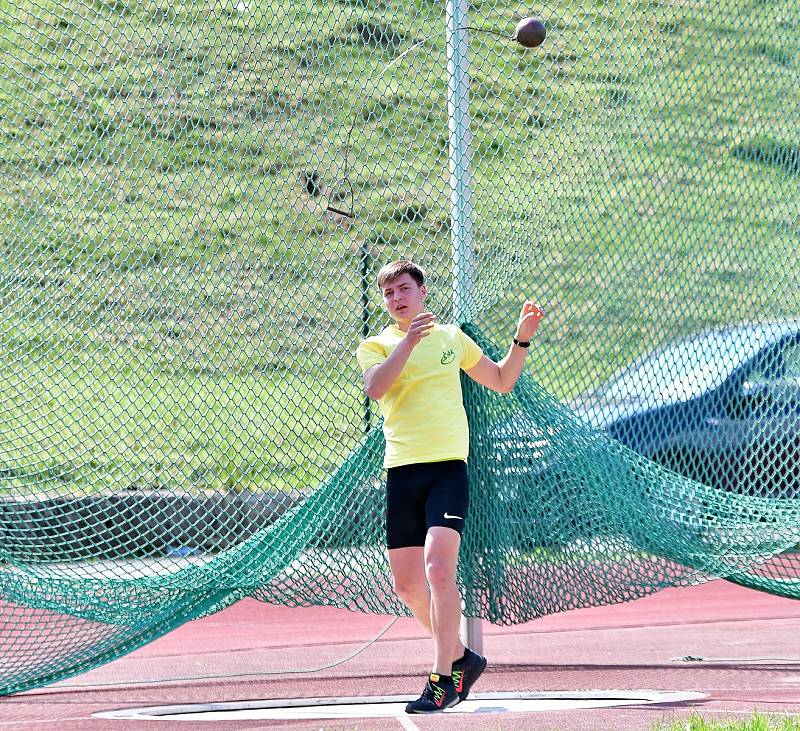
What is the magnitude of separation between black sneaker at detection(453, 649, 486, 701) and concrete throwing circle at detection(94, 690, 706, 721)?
422 mm

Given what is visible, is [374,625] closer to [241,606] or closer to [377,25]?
[241,606]

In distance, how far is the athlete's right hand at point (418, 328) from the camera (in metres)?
3.84

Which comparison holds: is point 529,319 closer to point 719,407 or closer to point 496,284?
point 496,284

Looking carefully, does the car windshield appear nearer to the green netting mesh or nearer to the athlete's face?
the green netting mesh

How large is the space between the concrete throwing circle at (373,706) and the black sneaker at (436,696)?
1.89 ft

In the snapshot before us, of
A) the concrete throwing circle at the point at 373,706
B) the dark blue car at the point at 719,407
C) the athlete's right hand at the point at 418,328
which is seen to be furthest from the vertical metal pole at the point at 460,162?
the dark blue car at the point at 719,407

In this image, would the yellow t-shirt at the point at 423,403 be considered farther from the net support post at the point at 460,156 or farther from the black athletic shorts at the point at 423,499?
the net support post at the point at 460,156

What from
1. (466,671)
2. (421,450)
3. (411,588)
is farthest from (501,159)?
(466,671)

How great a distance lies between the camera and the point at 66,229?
249 inches

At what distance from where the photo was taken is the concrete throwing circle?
4434 mm

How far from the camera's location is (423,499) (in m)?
4.03

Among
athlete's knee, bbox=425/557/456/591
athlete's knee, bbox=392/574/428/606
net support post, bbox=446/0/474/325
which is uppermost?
net support post, bbox=446/0/474/325

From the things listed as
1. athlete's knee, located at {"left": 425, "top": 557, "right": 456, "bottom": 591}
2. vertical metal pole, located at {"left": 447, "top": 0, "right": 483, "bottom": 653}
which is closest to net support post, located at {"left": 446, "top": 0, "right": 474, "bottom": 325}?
vertical metal pole, located at {"left": 447, "top": 0, "right": 483, "bottom": 653}

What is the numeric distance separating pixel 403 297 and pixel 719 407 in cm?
236
